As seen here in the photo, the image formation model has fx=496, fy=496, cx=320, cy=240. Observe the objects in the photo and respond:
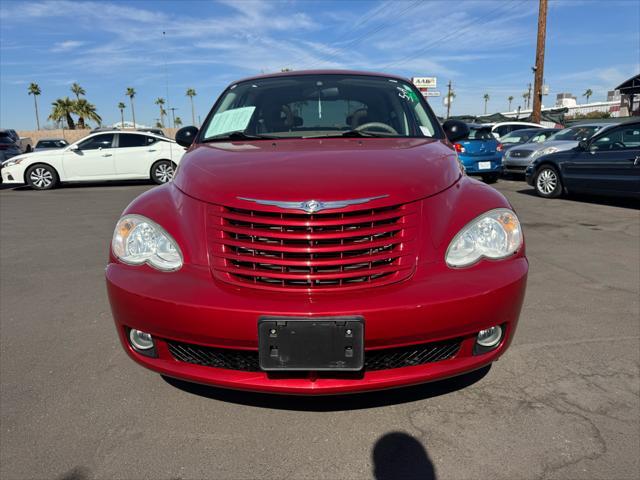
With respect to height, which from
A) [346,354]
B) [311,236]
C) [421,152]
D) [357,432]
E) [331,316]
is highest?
[421,152]

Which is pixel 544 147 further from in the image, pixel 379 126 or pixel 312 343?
pixel 312 343

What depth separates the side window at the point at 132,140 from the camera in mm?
13219

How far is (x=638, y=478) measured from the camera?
6.38 ft

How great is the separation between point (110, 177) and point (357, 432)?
12593 millimetres

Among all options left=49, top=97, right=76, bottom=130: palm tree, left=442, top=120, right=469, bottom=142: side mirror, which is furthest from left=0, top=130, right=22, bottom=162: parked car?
left=49, top=97, right=76, bottom=130: palm tree

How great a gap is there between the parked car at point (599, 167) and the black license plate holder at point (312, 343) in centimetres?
808

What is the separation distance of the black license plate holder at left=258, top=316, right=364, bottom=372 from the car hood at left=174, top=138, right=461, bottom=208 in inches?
20.8

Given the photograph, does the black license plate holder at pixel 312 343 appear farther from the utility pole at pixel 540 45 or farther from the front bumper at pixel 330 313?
the utility pole at pixel 540 45

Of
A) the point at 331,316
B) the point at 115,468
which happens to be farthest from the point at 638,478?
the point at 115,468

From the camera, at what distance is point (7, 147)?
1546 cm

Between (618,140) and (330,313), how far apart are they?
8736 millimetres

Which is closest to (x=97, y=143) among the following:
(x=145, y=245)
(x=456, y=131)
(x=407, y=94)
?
(x=407, y=94)

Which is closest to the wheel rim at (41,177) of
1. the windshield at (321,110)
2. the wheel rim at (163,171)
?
the wheel rim at (163,171)

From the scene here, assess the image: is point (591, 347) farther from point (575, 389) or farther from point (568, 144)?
point (568, 144)
